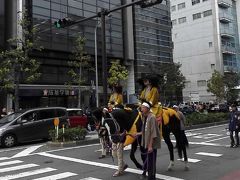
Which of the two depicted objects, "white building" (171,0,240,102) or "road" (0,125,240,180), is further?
"white building" (171,0,240,102)

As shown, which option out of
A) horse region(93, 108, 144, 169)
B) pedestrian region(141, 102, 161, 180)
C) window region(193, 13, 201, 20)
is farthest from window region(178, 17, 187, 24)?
pedestrian region(141, 102, 161, 180)

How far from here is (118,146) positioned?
921 cm

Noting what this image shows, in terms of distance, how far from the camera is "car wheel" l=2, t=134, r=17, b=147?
661 inches

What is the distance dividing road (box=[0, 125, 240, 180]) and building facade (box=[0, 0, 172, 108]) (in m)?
24.8

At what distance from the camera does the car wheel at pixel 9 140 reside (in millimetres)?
16781

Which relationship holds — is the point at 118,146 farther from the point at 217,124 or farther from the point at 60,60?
the point at 60,60

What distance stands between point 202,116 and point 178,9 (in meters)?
53.3

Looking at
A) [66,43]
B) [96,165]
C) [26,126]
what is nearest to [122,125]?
[96,165]

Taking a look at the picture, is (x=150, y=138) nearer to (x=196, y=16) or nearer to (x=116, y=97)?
(x=116, y=97)

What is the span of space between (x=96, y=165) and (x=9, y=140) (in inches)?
298

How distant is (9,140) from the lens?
17.0 meters

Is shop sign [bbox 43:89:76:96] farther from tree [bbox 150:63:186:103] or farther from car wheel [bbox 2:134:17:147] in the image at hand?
car wheel [bbox 2:134:17:147]

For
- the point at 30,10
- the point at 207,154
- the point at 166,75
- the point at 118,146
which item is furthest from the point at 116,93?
the point at 166,75

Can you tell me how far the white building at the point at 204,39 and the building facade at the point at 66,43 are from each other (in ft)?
67.3
